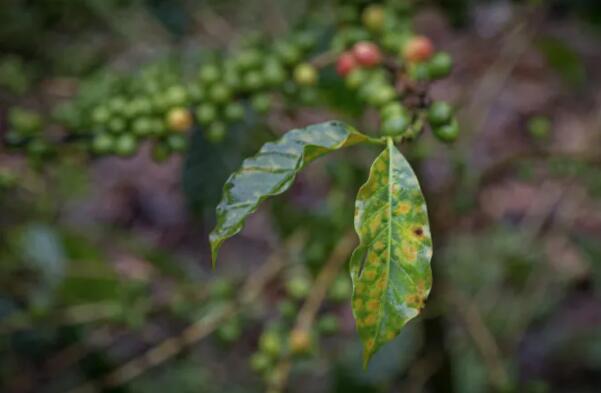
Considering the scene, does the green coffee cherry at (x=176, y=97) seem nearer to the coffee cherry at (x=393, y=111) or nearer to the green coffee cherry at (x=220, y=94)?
the green coffee cherry at (x=220, y=94)

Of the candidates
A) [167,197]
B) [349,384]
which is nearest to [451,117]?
[349,384]

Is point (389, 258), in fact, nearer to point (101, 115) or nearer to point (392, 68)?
point (392, 68)

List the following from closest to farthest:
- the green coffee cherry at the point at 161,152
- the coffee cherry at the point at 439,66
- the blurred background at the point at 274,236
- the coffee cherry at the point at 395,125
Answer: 1. the coffee cherry at the point at 395,125
2. the coffee cherry at the point at 439,66
3. the green coffee cherry at the point at 161,152
4. the blurred background at the point at 274,236

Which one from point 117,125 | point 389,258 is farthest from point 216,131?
point 389,258

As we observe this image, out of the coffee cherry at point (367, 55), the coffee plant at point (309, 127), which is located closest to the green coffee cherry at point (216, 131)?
the coffee plant at point (309, 127)

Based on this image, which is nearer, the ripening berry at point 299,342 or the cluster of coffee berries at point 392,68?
the cluster of coffee berries at point 392,68

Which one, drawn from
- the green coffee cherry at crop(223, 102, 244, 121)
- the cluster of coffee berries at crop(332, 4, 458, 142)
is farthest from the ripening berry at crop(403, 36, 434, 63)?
the green coffee cherry at crop(223, 102, 244, 121)
